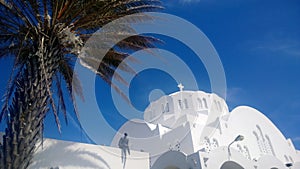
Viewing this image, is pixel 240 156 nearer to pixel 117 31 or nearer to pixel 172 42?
pixel 172 42

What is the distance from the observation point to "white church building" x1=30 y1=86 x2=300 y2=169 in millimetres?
11227

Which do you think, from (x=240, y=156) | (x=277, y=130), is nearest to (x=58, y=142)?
(x=240, y=156)

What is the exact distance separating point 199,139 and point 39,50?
2054cm

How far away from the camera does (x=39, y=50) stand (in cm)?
504

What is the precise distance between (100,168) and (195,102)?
22.3 metres

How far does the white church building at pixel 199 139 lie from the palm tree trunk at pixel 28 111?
4.18 metres

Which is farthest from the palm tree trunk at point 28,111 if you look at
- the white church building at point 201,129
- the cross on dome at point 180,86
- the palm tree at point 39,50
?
the cross on dome at point 180,86

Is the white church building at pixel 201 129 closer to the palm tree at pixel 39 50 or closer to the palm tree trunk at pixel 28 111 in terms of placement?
the palm tree at pixel 39 50

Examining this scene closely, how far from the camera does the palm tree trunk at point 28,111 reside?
4211 mm

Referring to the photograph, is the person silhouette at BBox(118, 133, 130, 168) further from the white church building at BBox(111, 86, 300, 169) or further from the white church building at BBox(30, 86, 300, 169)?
the white church building at BBox(111, 86, 300, 169)

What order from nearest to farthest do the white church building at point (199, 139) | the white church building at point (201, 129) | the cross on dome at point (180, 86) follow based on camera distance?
the white church building at point (199, 139)
the white church building at point (201, 129)
the cross on dome at point (180, 86)

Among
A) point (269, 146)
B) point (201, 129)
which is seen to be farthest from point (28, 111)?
point (269, 146)

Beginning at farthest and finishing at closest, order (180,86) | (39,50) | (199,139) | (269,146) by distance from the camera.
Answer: (180,86) → (269,146) → (199,139) → (39,50)

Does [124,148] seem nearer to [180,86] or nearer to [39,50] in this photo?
[39,50]
